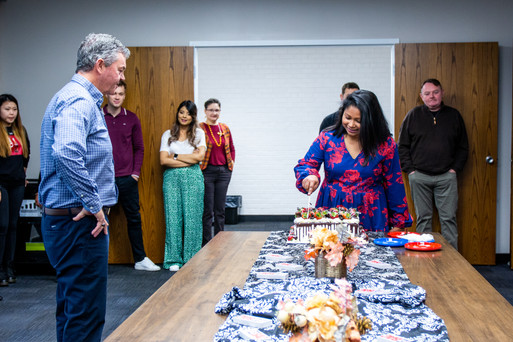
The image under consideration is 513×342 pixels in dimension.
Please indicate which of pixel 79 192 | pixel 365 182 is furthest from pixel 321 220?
pixel 79 192

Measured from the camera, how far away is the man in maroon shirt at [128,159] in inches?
175

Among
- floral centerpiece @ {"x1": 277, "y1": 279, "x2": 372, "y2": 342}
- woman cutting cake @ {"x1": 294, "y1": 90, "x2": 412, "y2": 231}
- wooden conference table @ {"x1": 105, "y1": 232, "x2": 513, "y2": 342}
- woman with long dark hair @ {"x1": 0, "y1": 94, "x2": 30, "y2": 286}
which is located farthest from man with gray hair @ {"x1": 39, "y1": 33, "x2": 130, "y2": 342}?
woman with long dark hair @ {"x1": 0, "y1": 94, "x2": 30, "y2": 286}

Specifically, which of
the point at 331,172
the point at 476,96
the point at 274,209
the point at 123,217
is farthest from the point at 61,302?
the point at 274,209

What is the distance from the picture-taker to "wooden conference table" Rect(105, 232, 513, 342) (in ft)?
4.11

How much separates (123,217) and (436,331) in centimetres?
392

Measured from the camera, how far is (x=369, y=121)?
2357mm

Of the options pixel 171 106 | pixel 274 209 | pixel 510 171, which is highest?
pixel 171 106

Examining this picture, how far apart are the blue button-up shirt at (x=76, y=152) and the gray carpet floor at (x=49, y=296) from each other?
1.30m

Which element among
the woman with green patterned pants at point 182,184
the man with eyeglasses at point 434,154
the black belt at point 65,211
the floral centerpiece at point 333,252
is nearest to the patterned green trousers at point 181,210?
the woman with green patterned pants at point 182,184

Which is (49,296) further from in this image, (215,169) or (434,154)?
(434,154)

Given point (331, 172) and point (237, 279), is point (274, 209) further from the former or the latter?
point (237, 279)

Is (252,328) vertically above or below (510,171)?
below

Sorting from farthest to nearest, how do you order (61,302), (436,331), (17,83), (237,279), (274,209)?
1. (274,209)
2. (17,83)
3. (61,302)
4. (237,279)
5. (436,331)

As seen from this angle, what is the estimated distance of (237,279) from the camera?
1.71 metres
